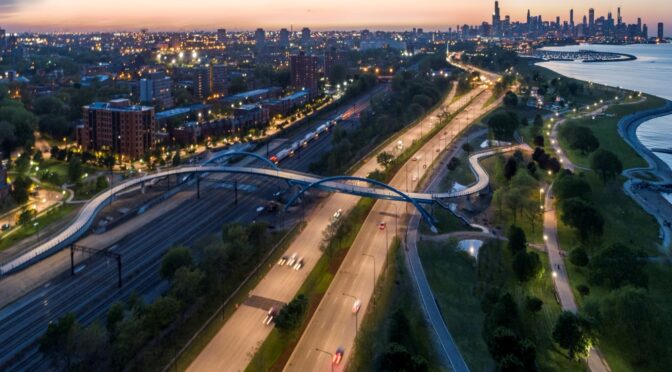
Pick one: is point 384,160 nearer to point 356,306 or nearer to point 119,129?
point 356,306

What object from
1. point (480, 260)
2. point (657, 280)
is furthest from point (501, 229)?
point (657, 280)

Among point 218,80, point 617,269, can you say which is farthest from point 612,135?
point 218,80

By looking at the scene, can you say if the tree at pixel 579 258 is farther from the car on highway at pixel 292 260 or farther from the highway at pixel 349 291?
the car on highway at pixel 292 260

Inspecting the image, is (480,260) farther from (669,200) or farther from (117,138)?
(117,138)

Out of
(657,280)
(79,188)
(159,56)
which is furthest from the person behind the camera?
(159,56)

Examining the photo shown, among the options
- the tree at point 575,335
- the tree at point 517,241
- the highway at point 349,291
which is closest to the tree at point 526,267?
the tree at point 517,241

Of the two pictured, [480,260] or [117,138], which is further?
[117,138]
